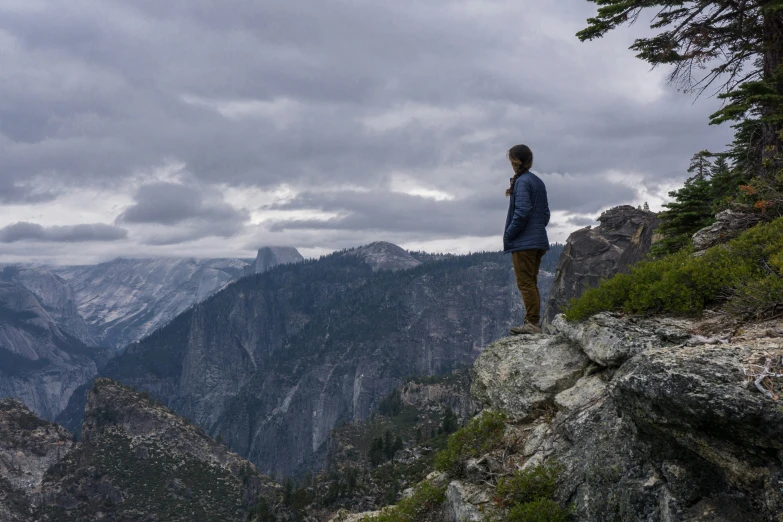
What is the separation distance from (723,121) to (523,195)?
34.6 feet

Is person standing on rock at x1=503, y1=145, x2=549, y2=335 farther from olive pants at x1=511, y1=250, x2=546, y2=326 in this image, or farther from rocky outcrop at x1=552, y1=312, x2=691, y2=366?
rocky outcrop at x1=552, y1=312, x2=691, y2=366

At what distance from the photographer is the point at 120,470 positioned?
161 metres

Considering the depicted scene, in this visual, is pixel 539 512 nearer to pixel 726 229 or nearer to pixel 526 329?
pixel 526 329

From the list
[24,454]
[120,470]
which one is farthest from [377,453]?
[24,454]

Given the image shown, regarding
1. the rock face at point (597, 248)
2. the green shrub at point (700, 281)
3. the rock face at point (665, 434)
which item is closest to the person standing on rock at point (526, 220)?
the green shrub at point (700, 281)

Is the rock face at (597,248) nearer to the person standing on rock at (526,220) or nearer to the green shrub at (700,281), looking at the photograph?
the person standing on rock at (526,220)

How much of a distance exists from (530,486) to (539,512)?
0.65m

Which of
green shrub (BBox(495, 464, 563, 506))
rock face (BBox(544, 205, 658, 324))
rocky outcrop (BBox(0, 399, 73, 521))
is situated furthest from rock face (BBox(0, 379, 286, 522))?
green shrub (BBox(495, 464, 563, 506))

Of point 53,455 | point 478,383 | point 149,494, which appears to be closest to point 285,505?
point 149,494

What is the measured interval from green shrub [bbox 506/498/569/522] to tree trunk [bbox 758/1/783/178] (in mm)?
13956

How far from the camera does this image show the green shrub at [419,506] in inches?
440

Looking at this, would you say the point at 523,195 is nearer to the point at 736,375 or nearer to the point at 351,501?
the point at 736,375

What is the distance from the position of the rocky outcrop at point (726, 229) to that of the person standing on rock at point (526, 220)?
456 centimetres

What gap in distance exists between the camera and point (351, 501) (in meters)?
110
